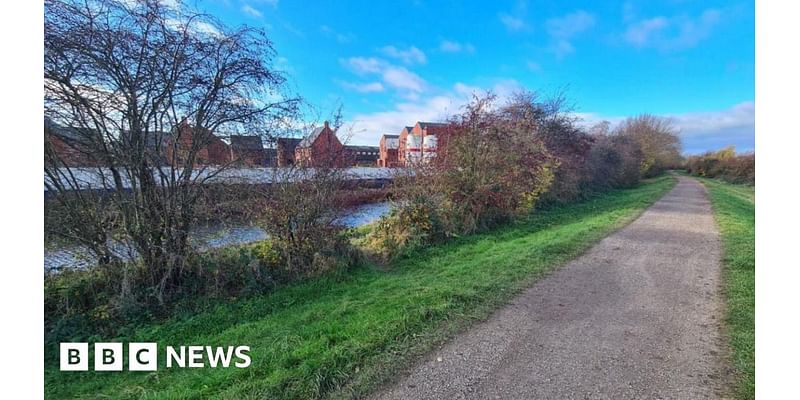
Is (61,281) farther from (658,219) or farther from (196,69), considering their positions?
(658,219)

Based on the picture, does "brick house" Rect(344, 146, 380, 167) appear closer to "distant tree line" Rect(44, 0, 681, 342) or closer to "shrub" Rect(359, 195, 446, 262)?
"distant tree line" Rect(44, 0, 681, 342)

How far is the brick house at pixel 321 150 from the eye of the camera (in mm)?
4073

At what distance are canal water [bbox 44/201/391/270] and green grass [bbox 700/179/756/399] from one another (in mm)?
3839

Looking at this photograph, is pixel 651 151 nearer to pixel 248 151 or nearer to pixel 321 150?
pixel 321 150

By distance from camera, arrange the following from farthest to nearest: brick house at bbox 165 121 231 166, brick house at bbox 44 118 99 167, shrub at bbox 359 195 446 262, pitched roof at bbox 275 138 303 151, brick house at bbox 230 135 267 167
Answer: shrub at bbox 359 195 446 262, pitched roof at bbox 275 138 303 151, brick house at bbox 230 135 267 167, brick house at bbox 165 121 231 166, brick house at bbox 44 118 99 167

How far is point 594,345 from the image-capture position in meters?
2.09

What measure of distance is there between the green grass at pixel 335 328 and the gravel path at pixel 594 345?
8.1 inches

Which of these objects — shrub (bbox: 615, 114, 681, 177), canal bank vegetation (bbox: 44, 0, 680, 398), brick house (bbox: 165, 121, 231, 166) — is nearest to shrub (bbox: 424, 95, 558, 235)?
canal bank vegetation (bbox: 44, 0, 680, 398)

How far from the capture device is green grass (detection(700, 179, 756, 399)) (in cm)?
185

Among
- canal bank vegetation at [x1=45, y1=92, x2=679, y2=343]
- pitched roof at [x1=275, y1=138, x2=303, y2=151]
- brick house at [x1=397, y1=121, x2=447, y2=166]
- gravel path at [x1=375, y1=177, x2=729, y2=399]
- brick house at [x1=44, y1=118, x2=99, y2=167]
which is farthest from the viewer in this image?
brick house at [x1=397, y1=121, x2=447, y2=166]

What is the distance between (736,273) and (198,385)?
196 inches

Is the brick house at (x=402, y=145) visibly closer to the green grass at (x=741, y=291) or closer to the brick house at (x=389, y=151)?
the brick house at (x=389, y=151)

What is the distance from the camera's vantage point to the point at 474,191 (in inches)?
266

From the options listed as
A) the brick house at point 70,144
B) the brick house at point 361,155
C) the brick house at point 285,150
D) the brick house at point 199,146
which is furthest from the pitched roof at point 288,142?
the brick house at point 70,144
